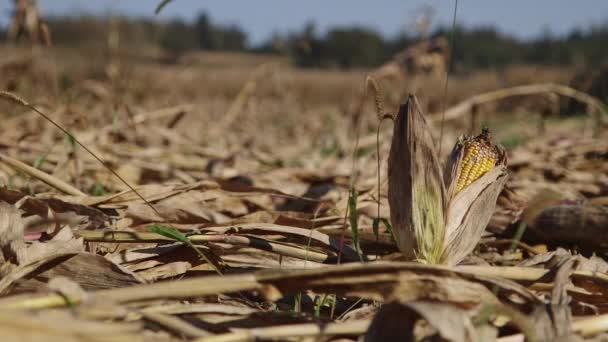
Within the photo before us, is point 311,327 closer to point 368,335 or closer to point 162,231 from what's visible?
point 368,335

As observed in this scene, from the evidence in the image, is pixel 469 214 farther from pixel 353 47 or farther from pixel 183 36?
pixel 353 47

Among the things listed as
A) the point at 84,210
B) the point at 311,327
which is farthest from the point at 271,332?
the point at 84,210

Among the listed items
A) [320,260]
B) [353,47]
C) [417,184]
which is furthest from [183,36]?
[417,184]

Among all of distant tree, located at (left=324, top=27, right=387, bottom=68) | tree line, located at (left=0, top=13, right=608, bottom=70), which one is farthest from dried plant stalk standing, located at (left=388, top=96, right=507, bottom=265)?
distant tree, located at (left=324, top=27, right=387, bottom=68)

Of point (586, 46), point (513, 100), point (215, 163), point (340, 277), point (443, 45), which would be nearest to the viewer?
point (340, 277)

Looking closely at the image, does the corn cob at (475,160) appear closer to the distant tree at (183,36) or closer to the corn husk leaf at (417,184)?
the corn husk leaf at (417,184)

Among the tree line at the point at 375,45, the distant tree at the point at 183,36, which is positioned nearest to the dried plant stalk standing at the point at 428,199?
the tree line at the point at 375,45
